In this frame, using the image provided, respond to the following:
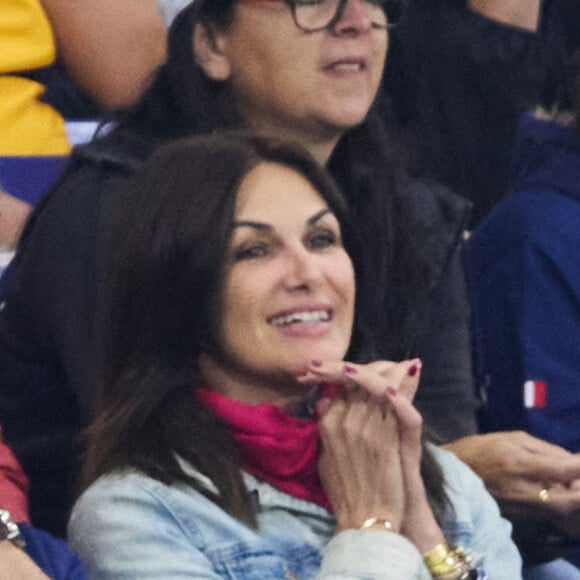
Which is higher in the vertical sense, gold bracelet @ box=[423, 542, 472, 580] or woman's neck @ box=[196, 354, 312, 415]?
woman's neck @ box=[196, 354, 312, 415]

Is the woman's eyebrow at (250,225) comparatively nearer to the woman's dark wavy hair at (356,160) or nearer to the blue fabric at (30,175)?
the woman's dark wavy hair at (356,160)

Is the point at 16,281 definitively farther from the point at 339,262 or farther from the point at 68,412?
the point at 339,262

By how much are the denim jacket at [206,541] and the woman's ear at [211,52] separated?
1050 mm

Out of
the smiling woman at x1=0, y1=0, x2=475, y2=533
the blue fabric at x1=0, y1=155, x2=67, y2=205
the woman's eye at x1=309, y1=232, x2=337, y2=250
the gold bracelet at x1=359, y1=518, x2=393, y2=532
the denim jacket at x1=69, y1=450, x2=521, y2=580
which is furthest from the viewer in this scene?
the blue fabric at x1=0, y1=155, x2=67, y2=205

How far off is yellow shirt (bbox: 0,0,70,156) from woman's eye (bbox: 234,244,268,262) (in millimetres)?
919

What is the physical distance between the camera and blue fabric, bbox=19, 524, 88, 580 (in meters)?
2.33

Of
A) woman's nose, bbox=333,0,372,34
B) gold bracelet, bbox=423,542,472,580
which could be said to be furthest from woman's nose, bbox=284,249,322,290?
woman's nose, bbox=333,0,372,34

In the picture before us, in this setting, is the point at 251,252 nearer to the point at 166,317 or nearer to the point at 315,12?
the point at 166,317

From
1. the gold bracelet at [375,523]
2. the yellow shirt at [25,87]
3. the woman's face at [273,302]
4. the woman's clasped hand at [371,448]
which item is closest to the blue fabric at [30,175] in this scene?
the yellow shirt at [25,87]

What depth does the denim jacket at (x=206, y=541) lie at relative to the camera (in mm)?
2496

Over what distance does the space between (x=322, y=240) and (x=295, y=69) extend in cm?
68

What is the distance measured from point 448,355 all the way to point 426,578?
94cm

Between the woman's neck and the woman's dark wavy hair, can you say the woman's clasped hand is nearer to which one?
the woman's neck

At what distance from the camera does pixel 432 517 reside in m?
2.75
